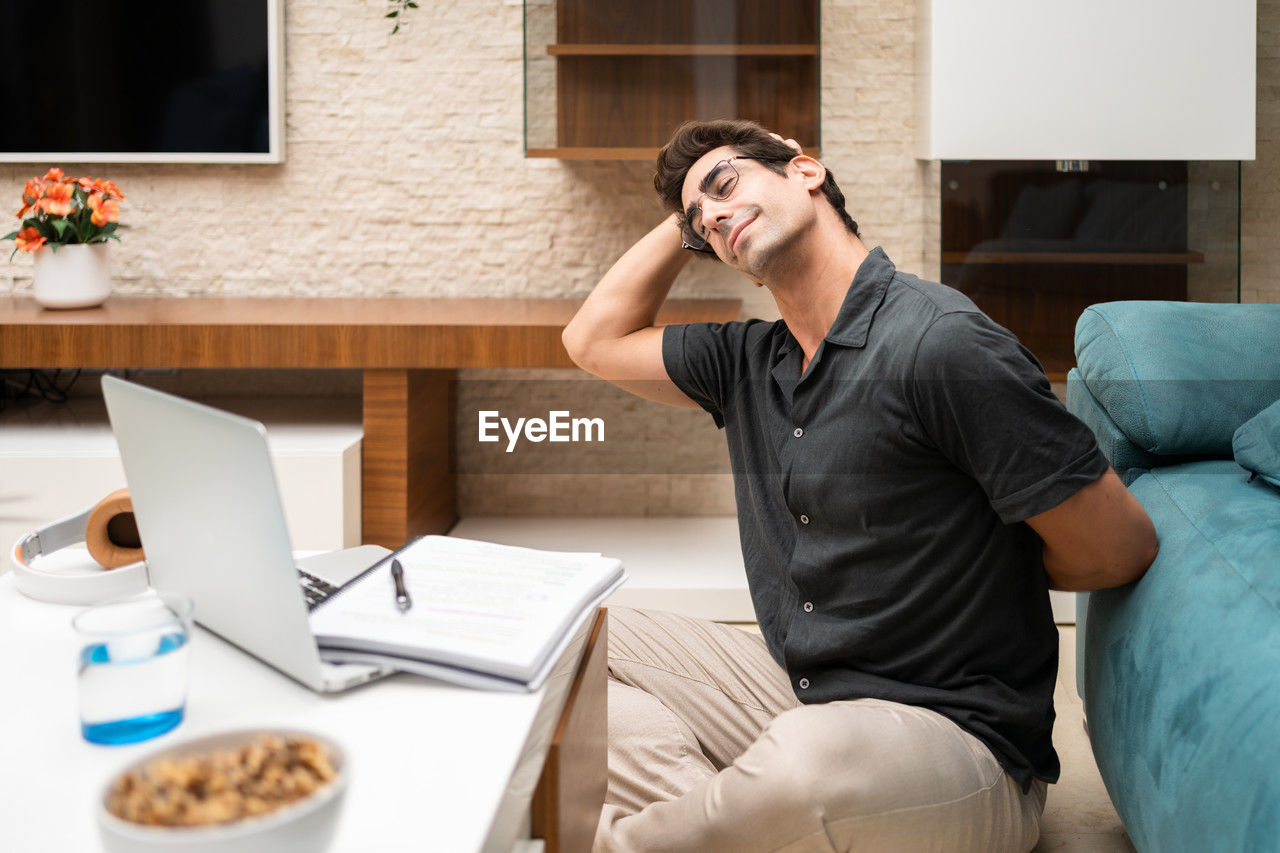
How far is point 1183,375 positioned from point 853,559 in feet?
1.56

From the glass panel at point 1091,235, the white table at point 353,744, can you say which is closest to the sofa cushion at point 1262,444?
the white table at point 353,744

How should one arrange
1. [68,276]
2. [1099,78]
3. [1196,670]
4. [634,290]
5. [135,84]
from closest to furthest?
[1196,670] < [634,290] < [1099,78] < [68,276] < [135,84]

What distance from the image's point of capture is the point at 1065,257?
104 inches

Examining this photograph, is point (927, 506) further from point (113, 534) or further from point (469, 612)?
point (113, 534)

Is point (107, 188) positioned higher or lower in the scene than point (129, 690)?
higher

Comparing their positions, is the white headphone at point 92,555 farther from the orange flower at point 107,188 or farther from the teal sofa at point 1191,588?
the orange flower at point 107,188

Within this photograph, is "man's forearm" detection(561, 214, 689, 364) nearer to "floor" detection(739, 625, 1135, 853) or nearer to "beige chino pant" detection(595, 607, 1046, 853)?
"beige chino pant" detection(595, 607, 1046, 853)

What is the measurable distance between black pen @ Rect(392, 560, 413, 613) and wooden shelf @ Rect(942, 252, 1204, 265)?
6.91 feet

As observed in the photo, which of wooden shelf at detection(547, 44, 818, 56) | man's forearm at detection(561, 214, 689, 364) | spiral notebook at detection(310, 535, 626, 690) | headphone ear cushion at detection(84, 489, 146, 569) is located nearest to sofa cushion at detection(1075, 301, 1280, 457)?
man's forearm at detection(561, 214, 689, 364)

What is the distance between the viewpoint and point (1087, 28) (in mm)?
2572

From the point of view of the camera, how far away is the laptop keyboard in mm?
853

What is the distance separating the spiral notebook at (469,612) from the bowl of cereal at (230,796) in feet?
0.69

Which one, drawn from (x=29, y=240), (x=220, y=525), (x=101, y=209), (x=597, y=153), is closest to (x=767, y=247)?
(x=220, y=525)

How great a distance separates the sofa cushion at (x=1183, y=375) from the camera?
1.36m
